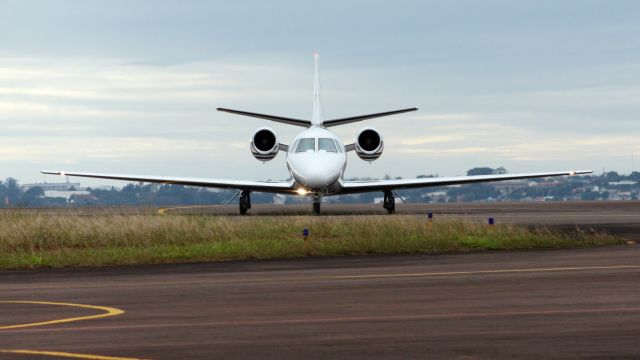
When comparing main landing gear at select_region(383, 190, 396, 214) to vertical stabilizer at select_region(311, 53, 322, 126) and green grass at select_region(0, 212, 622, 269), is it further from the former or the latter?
green grass at select_region(0, 212, 622, 269)

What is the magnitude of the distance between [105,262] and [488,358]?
1539 centimetres

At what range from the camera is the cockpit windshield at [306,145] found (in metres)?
46.8

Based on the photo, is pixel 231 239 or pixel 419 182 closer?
pixel 231 239

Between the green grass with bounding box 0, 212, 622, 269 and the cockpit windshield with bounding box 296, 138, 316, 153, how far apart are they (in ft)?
39.8

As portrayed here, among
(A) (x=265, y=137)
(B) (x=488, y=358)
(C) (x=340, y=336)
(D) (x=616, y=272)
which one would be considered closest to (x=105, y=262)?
(D) (x=616, y=272)

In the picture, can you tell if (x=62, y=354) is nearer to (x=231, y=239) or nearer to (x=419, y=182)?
(x=231, y=239)

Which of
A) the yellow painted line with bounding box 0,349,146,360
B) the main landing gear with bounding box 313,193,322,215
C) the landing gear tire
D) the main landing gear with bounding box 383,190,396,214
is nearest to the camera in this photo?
the yellow painted line with bounding box 0,349,146,360

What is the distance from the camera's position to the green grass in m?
26.0

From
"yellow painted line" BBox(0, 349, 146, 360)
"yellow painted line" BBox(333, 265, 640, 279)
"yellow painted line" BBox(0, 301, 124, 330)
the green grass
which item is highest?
the green grass

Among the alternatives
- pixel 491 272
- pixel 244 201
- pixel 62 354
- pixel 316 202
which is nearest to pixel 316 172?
pixel 316 202

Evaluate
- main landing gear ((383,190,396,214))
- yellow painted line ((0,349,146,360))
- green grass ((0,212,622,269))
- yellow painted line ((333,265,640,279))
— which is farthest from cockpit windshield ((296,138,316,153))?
yellow painted line ((0,349,146,360))

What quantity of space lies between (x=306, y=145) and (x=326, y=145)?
0.84m

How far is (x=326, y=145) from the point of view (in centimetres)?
4694

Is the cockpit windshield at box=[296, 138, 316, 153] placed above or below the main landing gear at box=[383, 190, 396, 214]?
above
